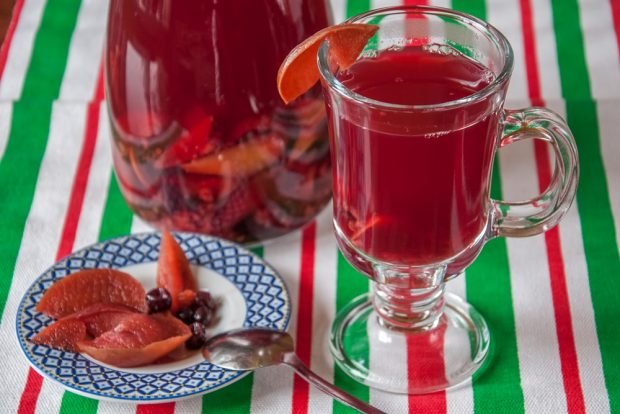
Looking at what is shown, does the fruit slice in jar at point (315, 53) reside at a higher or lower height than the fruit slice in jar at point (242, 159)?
higher

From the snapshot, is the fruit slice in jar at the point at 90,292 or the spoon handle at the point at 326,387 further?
the fruit slice in jar at the point at 90,292

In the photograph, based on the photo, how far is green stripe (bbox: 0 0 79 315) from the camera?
59.8 inches

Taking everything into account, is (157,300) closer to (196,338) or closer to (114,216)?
(196,338)

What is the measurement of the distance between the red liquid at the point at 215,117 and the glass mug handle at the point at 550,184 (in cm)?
30

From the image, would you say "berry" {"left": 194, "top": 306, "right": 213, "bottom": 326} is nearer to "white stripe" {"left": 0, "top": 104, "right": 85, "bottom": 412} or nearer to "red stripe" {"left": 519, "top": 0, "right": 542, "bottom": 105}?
"white stripe" {"left": 0, "top": 104, "right": 85, "bottom": 412}

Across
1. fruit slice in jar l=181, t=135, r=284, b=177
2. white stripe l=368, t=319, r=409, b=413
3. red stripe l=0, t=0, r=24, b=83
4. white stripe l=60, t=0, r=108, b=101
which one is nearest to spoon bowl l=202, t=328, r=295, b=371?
white stripe l=368, t=319, r=409, b=413

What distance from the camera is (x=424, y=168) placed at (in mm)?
1119

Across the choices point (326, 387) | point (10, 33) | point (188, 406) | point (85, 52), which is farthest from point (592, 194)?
point (10, 33)

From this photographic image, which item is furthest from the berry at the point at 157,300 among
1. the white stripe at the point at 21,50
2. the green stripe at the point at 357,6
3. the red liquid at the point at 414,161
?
the green stripe at the point at 357,6

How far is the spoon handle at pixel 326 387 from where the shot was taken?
46.7 inches

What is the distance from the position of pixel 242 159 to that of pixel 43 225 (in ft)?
1.12

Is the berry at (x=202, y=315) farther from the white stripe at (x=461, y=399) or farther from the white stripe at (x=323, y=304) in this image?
the white stripe at (x=461, y=399)

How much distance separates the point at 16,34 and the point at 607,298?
3.74ft

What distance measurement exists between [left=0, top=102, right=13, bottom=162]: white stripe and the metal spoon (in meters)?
0.60
